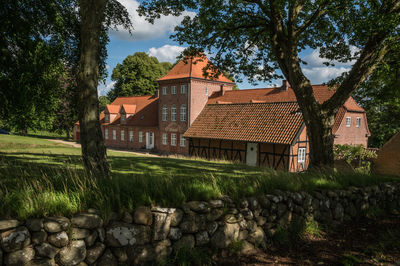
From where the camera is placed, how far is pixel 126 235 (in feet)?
13.1

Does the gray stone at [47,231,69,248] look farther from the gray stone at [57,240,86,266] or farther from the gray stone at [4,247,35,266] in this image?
the gray stone at [4,247,35,266]

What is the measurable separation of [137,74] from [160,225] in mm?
48457

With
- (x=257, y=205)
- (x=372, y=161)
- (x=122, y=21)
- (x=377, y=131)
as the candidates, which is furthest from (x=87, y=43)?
(x=377, y=131)

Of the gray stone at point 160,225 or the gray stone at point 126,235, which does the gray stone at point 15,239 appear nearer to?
the gray stone at point 126,235

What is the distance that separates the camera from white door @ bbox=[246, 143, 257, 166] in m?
22.0

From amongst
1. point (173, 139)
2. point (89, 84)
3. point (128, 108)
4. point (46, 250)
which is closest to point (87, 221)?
point (46, 250)

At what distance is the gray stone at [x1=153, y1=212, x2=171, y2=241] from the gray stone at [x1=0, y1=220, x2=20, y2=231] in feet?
5.61

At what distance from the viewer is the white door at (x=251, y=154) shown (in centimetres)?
2197

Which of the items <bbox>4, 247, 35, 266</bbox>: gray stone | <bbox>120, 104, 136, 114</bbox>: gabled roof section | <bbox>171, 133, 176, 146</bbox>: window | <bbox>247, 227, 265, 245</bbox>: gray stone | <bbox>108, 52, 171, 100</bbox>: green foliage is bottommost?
<bbox>247, 227, 265, 245</bbox>: gray stone

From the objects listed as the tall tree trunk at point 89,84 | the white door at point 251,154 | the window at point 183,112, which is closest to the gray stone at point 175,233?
the tall tree trunk at point 89,84

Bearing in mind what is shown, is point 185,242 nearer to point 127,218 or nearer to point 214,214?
point 214,214

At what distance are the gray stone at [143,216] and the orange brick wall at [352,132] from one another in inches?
989

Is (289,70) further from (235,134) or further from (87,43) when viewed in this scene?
(235,134)

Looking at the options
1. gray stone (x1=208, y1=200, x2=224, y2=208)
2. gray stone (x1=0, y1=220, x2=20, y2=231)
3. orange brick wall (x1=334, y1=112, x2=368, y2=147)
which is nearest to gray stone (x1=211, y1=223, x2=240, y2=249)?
gray stone (x1=208, y1=200, x2=224, y2=208)
